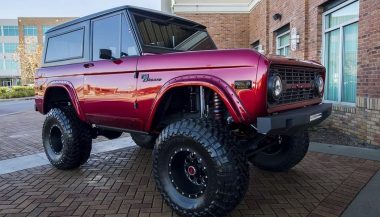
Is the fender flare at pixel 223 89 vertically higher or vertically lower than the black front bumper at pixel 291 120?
higher

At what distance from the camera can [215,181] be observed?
10.5ft

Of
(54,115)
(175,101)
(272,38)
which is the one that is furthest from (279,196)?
(272,38)

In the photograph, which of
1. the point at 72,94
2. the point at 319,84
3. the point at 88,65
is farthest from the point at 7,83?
the point at 319,84

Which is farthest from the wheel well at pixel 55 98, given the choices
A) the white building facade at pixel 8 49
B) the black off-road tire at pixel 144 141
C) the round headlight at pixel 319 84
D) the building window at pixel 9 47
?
the building window at pixel 9 47

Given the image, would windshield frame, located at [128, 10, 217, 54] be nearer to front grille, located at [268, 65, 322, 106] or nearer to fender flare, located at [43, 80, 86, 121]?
fender flare, located at [43, 80, 86, 121]

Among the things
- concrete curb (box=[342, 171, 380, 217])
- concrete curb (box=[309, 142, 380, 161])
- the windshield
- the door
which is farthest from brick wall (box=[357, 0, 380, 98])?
the door

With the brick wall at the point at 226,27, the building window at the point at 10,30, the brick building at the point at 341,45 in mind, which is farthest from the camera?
the building window at the point at 10,30

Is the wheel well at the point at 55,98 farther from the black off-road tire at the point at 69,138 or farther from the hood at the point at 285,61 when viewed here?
the hood at the point at 285,61

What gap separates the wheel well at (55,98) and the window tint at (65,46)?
50 cm

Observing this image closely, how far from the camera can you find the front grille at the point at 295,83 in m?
3.43

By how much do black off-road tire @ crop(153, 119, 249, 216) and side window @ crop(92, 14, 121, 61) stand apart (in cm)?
146

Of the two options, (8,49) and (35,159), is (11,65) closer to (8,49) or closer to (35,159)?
(8,49)

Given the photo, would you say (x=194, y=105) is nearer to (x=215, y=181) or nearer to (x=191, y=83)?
(x=191, y=83)

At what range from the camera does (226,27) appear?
51.6 ft
